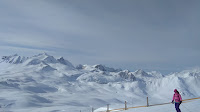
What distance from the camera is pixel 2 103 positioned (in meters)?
90.6

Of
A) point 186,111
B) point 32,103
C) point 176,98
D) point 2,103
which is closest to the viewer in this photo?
point 176,98

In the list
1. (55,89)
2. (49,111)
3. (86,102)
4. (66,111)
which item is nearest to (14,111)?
(49,111)

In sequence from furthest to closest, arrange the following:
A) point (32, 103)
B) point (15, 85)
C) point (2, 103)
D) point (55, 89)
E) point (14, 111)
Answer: point (55, 89), point (15, 85), point (32, 103), point (2, 103), point (14, 111)

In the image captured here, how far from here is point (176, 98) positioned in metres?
13.5

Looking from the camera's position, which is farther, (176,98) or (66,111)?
(66,111)

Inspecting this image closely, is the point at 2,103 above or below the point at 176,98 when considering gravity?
below

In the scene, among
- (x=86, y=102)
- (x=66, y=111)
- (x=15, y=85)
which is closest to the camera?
(x=66, y=111)

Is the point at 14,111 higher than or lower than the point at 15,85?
lower

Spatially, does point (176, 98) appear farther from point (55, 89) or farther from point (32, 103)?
point (55, 89)

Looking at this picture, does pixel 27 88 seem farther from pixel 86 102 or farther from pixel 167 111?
pixel 167 111

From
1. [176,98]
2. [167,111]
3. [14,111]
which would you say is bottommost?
[14,111]

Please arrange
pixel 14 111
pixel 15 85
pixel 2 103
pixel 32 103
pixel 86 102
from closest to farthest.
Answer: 1. pixel 14 111
2. pixel 2 103
3. pixel 32 103
4. pixel 86 102
5. pixel 15 85

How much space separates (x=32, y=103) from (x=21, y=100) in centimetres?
707

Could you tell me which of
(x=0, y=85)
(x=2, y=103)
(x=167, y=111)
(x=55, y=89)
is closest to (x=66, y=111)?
(x=2, y=103)
